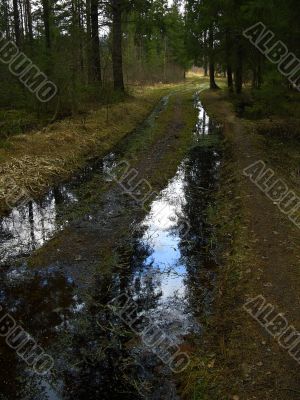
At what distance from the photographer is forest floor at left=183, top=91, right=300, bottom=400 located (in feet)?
13.9

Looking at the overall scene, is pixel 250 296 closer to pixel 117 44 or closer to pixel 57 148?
pixel 57 148

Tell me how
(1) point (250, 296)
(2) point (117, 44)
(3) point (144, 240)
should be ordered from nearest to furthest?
(1) point (250, 296) < (3) point (144, 240) < (2) point (117, 44)

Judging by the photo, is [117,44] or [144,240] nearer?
[144,240]

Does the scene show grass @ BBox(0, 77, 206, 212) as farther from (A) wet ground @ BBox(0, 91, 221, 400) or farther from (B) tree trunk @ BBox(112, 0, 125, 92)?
(B) tree trunk @ BBox(112, 0, 125, 92)

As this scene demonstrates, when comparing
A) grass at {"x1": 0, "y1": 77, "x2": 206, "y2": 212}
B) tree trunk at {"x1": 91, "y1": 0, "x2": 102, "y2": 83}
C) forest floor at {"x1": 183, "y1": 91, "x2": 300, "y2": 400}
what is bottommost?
forest floor at {"x1": 183, "y1": 91, "x2": 300, "y2": 400}

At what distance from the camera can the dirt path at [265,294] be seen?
13.9 feet

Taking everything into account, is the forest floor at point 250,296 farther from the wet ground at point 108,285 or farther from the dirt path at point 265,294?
the wet ground at point 108,285

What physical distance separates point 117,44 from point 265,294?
20267 millimetres

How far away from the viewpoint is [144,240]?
7.55 metres

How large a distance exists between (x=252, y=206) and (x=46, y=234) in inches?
167

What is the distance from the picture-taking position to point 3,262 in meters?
6.73

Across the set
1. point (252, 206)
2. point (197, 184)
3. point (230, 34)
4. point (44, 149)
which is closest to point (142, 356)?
point (252, 206)

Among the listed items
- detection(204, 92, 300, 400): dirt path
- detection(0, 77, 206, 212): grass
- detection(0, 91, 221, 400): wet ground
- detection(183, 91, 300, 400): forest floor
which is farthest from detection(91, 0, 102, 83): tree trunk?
detection(204, 92, 300, 400): dirt path

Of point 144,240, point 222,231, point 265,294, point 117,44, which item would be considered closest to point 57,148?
point 144,240
